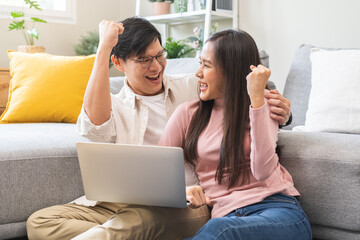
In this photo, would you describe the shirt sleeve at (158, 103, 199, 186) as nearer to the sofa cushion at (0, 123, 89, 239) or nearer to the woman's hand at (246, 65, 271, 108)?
the woman's hand at (246, 65, 271, 108)

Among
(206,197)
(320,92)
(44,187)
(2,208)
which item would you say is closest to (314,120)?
(320,92)

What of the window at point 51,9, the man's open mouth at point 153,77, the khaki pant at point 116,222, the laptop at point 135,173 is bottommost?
the khaki pant at point 116,222

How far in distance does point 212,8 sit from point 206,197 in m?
2.19

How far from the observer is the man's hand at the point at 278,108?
1.40 metres

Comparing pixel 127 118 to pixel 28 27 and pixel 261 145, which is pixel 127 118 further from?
pixel 28 27

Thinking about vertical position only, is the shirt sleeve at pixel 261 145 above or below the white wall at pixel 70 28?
below

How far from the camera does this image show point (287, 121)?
1472 mm

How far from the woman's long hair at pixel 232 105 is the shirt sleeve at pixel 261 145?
8 centimetres

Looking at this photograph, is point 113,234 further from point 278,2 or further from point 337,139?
point 278,2

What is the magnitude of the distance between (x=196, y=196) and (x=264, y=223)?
23cm

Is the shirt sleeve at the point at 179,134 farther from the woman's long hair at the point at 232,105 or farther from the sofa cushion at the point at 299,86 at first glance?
the sofa cushion at the point at 299,86

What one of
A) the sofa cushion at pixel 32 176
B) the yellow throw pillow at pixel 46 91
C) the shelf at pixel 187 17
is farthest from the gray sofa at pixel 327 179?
the shelf at pixel 187 17

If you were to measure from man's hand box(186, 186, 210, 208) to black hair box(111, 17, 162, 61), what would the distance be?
1.75ft

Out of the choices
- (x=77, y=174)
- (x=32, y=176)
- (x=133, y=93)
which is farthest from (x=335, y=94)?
(x=32, y=176)
